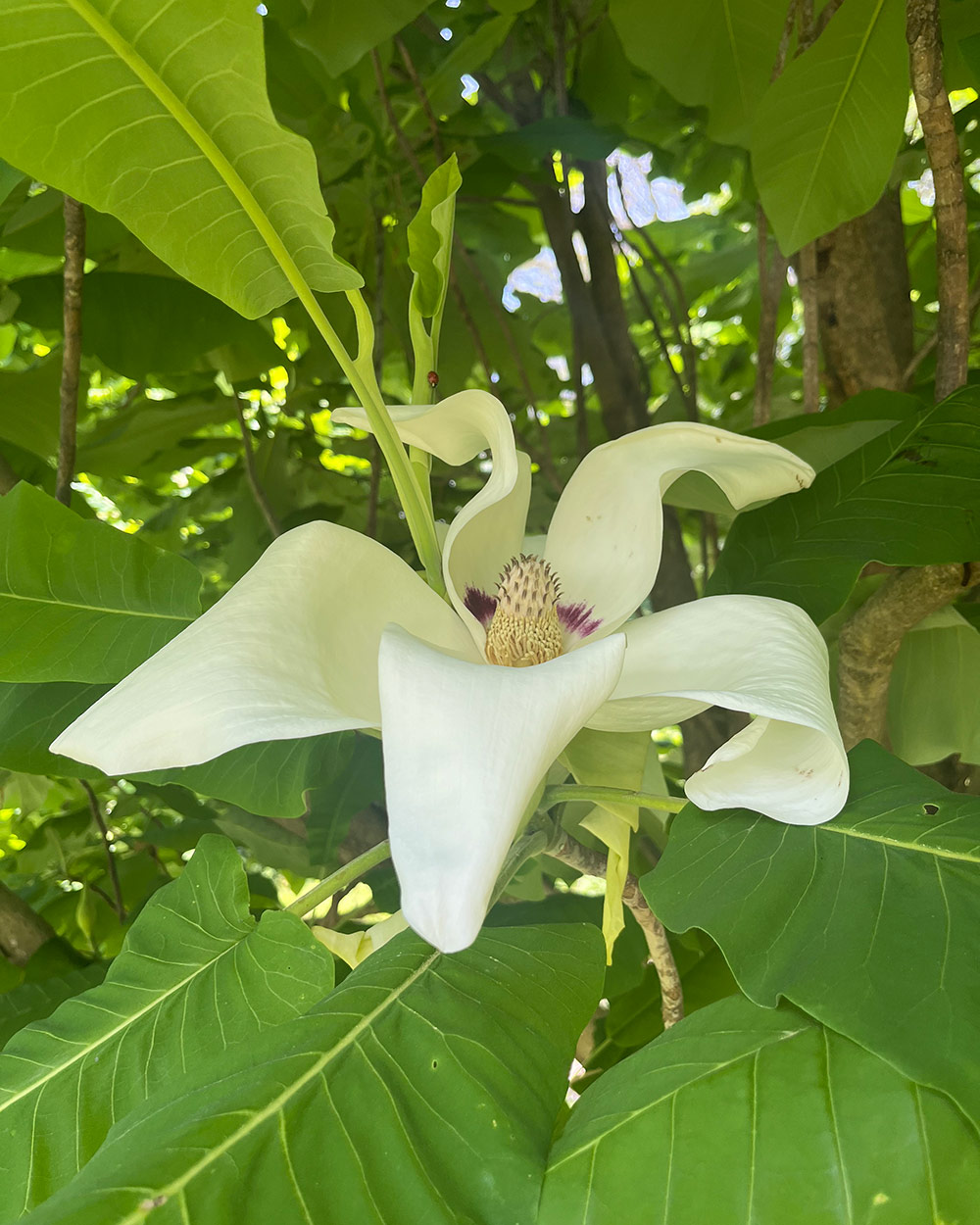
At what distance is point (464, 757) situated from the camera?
315 millimetres

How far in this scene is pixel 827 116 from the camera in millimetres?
739

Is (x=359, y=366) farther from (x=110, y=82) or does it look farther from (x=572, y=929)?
(x=572, y=929)

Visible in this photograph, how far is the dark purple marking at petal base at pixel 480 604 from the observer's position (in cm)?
58

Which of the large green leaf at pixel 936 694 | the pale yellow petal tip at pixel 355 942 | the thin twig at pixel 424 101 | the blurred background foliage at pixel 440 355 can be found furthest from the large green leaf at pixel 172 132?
the thin twig at pixel 424 101

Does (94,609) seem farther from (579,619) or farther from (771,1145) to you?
(771,1145)

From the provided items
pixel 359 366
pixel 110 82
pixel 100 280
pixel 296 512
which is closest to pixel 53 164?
pixel 110 82

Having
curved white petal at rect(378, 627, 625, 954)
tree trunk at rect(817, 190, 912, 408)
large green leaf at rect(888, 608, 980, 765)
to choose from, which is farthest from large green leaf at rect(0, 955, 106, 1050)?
tree trunk at rect(817, 190, 912, 408)

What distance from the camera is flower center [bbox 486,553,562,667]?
542mm

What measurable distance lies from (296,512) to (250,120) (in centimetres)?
86

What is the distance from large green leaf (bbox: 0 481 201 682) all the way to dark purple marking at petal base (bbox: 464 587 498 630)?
20cm

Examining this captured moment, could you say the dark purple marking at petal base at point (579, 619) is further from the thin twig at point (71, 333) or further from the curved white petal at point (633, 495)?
the thin twig at point (71, 333)

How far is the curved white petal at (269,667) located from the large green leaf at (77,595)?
21cm

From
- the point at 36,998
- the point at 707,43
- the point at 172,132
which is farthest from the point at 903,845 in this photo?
the point at 707,43

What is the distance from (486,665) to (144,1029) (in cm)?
34
